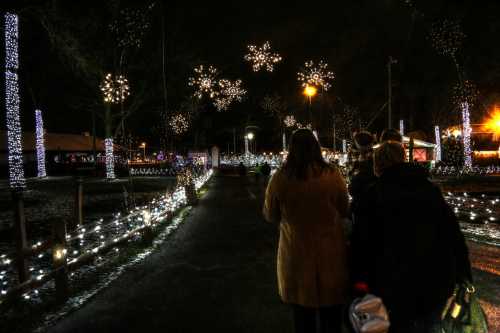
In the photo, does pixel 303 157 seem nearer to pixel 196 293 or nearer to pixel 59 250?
pixel 196 293

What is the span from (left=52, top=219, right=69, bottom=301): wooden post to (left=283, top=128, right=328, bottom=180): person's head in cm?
432

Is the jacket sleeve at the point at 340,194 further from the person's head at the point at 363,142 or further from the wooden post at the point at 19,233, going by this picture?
the wooden post at the point at 19,233

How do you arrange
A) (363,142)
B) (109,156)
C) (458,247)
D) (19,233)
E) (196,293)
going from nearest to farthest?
(458,247) → (363,142) → (19,233) → (196,293) → (109,156)

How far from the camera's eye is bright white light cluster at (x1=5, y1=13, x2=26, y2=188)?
18.5 meters

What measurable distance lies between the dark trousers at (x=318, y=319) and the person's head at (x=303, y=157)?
0.87 m

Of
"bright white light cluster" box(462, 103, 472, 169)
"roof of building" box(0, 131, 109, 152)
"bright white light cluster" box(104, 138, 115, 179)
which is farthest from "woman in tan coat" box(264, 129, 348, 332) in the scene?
"roof of building" box(0, 131, 109, 152)

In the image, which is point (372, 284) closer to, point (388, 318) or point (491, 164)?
point (388, 318)

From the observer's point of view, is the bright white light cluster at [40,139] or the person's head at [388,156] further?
the bright white light cluster at [40,139]

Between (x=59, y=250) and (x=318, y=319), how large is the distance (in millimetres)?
4492

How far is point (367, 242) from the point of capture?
2711 mm

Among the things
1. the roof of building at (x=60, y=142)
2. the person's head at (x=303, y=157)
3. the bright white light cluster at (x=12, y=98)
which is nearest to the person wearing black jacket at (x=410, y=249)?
the person's head at (x=303, y=157)

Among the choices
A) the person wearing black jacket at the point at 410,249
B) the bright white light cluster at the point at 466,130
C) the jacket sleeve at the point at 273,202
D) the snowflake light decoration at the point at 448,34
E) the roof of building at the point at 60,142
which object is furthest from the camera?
the roof of building at the point at 60,142

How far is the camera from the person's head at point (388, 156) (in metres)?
2.88

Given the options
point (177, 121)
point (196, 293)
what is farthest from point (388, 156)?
point (177, 121)
